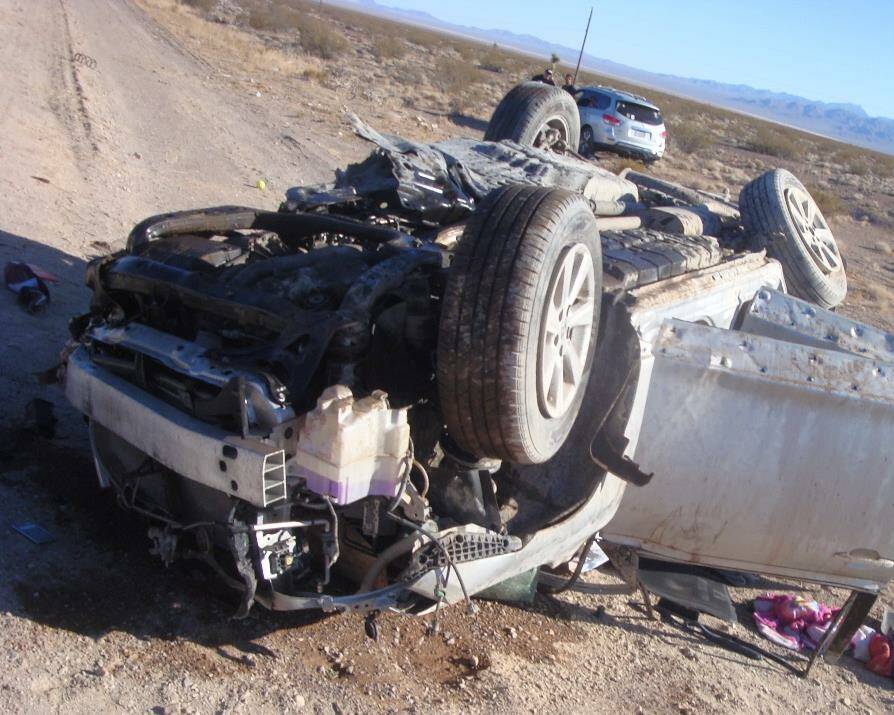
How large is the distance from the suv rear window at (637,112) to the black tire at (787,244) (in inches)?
526

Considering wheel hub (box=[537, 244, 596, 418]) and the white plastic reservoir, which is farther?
wheel hub (box=[537, 244, 596, 418])

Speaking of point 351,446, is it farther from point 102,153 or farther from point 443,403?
point 102,153

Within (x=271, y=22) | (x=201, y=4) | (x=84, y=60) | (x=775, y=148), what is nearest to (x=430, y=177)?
(x=84, y=60)

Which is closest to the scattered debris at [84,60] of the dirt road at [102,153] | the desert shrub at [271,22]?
the dirt road at [102,153]

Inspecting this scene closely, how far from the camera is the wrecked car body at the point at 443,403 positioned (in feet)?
8.77

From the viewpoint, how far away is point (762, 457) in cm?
349

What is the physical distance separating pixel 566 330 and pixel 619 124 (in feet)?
53.9

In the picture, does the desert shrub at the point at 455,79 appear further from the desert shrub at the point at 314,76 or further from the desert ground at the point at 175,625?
the desert ground at the point at 175,625

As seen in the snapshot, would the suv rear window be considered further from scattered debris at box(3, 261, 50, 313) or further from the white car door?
the white car door

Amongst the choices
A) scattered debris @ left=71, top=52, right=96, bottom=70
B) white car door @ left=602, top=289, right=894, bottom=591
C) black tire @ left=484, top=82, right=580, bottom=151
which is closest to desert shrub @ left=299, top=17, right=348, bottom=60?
scattered debris @ left=71, top=52, right=96, bottom=70

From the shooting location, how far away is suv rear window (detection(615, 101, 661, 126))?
18.6 m

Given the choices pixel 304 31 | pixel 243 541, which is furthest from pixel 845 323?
pixel 304 31

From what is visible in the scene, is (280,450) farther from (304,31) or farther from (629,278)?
(304,31)

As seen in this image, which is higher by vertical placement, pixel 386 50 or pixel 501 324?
pixel 386 50
